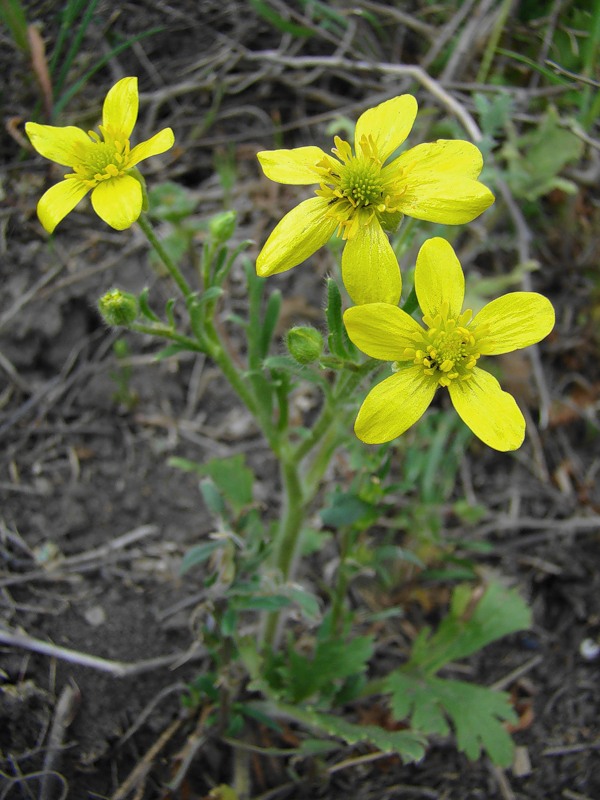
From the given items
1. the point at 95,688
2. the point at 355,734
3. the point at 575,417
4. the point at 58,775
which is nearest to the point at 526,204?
the point at 575,417

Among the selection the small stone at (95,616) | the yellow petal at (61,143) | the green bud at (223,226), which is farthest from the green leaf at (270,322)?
the small stone at (95,616)

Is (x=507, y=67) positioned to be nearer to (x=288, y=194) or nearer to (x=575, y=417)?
(x=288, y=194)

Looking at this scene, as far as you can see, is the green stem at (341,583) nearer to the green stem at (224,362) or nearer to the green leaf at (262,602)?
the green leaf at (262,602)

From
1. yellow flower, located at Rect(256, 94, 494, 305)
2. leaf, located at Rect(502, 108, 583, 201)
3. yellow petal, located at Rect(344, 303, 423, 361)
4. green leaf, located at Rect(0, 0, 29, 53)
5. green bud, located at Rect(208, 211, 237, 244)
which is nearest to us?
yellow petal, located at Rect(344, 303, 423, 361)

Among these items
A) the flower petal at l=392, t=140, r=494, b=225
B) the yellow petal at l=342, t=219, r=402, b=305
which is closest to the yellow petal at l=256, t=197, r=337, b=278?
the yellow petal at l=342, t=219, r=402, b=305

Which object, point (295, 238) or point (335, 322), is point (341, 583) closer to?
point (335, 322)

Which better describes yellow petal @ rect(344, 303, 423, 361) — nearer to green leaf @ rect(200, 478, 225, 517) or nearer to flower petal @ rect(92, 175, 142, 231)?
flower petal @ rect(92, 175, 142, 231)

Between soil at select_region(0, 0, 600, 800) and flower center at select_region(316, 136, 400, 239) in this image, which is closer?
flower center at select_region(316, 136, 400, 239)

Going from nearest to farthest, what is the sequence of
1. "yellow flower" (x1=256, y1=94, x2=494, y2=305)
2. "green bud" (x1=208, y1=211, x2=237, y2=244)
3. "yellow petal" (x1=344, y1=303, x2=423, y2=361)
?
"yellow petal" (x1=344, y1=303, x2=423, y2=361) → "yellow flower" (x1=256, y1=94, x2=494, y2=305) → "green bud" (x1=208, y1=211, x2=237, y2=244)
